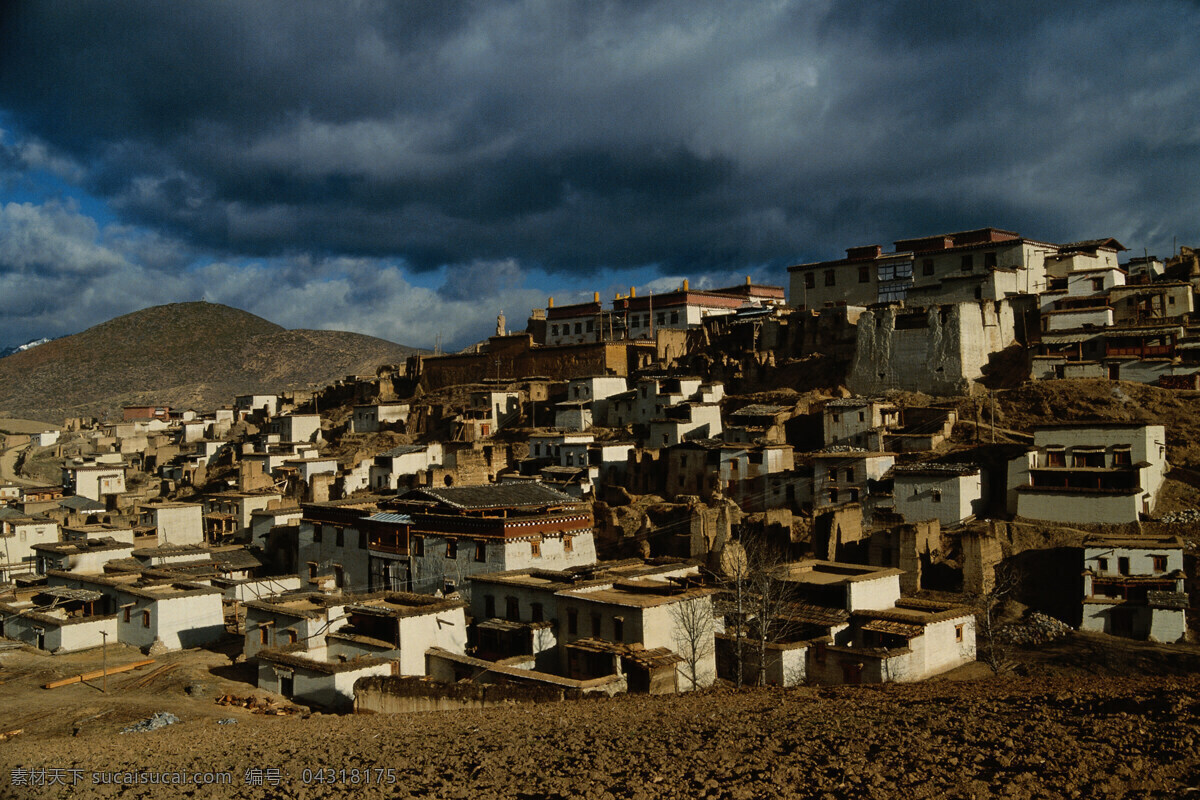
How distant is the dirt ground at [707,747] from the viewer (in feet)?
41.9

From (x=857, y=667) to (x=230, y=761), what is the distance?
1448 cm

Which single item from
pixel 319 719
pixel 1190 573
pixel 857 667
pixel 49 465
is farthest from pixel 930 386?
pixel 49 465

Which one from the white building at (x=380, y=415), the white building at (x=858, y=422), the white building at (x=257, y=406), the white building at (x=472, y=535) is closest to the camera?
the white building at (x=472, y=535)

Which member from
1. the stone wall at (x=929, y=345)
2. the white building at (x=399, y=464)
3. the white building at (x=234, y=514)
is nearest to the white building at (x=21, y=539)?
the white building at (x=234, y=514)

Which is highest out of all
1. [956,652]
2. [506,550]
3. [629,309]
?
[629,309]

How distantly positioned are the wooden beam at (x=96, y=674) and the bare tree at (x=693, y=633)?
53.1 ft

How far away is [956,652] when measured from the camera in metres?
25.5

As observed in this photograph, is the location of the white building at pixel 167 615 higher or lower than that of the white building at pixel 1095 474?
lower

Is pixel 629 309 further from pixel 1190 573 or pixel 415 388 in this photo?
pixel 1190 573

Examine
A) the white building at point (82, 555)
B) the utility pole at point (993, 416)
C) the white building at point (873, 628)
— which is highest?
the utility pole at point (993, 416)

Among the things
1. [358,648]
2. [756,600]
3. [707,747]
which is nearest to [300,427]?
[358,648]

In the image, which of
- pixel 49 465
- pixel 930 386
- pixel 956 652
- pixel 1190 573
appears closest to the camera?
pixel 956 652

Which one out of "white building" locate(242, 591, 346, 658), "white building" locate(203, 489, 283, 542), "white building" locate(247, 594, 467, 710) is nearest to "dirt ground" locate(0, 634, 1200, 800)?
"white building" locate(247, 594, 467, 710)

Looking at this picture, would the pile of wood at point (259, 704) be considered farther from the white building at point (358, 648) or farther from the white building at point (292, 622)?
the white building at point (292, 622)
